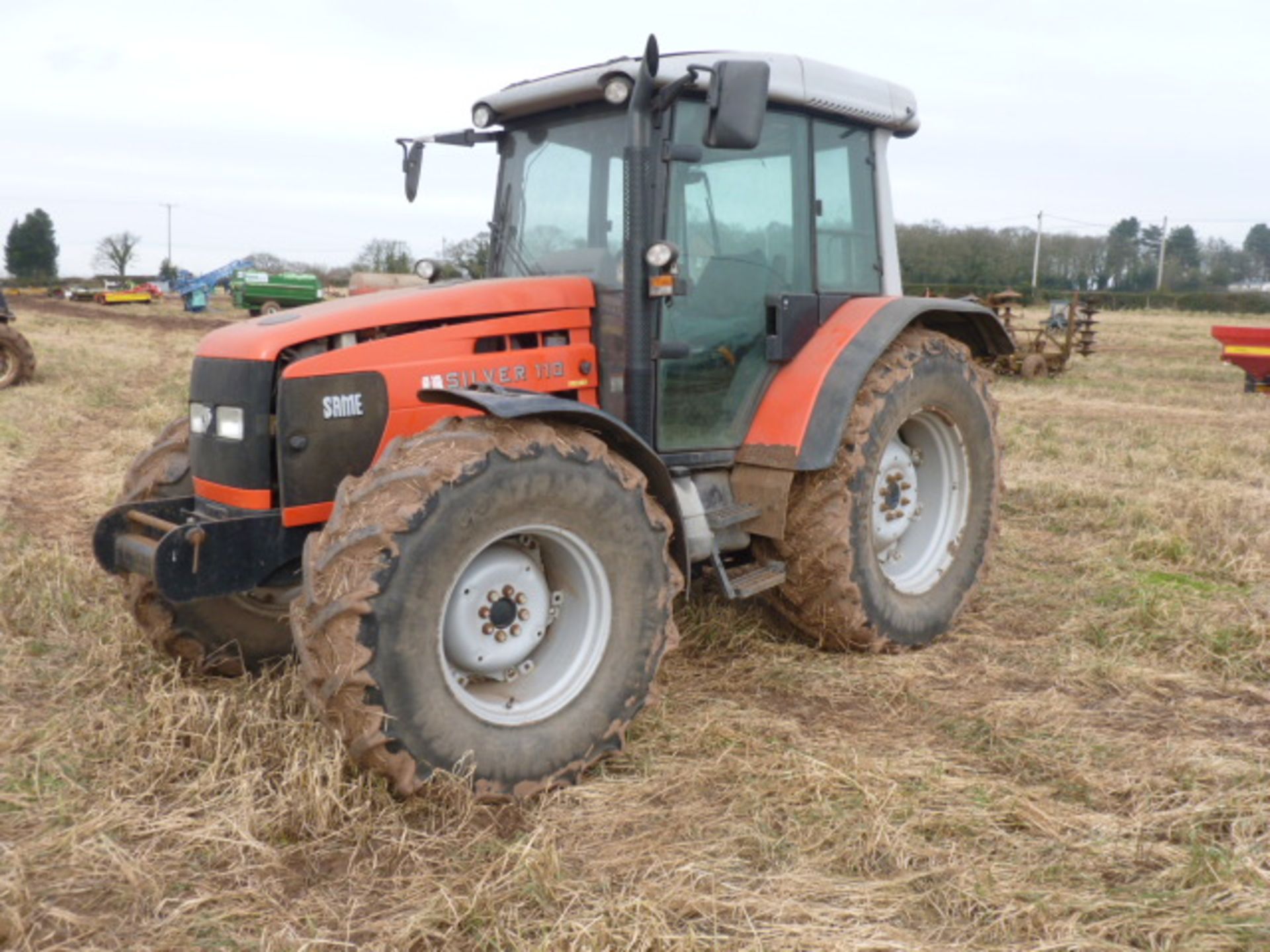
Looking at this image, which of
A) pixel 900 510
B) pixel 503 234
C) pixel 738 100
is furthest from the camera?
pixel 900 510

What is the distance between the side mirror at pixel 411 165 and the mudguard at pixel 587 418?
1.63 metres

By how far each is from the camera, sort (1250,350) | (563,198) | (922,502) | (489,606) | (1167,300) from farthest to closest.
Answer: (1167,300), (1250,350), (922,502), (563,198), (489,606)

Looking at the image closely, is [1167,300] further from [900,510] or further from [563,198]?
[563,198]

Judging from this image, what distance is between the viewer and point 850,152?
471cm

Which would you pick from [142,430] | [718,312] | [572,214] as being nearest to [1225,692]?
[718,312]

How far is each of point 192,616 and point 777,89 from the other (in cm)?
293

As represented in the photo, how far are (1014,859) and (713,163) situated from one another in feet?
8.62

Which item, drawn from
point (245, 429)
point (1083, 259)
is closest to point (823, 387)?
point (245, 429)

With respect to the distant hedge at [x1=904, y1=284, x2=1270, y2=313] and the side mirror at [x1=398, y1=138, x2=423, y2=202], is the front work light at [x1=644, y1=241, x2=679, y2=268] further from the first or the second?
the distant hedge at [x1=904, y1=284, x2=1270, y2=313]

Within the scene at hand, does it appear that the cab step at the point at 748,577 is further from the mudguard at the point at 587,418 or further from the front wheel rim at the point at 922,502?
the front wheel rim at the point at 922,502

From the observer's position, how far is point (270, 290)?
135ft

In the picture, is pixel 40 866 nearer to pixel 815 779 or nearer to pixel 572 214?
pixel 815 779

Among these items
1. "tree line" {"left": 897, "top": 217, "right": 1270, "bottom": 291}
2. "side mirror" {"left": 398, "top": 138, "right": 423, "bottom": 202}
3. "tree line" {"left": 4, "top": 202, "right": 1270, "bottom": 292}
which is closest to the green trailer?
"tree line" {"left": 4, "top": 202, "right": 1270, "bottom": 292}

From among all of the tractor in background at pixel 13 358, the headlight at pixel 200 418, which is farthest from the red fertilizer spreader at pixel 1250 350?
the tractor in background at pixel 13 358
